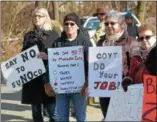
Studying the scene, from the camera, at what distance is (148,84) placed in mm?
3299

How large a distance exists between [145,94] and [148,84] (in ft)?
0.26

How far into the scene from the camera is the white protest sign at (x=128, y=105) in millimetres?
3400

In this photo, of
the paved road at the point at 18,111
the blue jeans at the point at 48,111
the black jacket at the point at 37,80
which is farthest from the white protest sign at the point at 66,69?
the paved road at the point at 18,111

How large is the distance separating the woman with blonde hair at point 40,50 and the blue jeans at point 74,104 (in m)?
0.28

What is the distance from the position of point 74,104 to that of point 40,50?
948 mm

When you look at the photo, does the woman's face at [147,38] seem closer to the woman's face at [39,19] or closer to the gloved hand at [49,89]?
the gloved hand at [49,89]

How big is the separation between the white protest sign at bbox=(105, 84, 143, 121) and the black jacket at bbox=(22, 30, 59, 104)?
7.70 feet

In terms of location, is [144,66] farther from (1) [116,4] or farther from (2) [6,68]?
(1) [116,4]

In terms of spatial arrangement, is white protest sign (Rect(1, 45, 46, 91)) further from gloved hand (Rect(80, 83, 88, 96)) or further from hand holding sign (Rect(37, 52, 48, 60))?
gloved hand (Rect(80, 83, 88, 96))

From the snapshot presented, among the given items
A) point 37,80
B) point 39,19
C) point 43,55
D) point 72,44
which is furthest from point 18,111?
point 72,44

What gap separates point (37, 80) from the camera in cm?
605

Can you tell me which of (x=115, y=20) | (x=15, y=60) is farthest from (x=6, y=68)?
(x=115, y=20)

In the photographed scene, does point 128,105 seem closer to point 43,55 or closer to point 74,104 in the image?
point 74,104

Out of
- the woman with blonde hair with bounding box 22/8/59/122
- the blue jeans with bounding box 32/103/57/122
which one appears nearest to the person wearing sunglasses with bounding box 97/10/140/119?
the woman with blonde hair with bounding box 22/8/59/122
